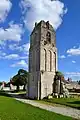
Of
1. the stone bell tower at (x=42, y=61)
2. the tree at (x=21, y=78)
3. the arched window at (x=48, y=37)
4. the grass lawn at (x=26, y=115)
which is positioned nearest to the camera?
the grass lawn at (x=26, y=115)

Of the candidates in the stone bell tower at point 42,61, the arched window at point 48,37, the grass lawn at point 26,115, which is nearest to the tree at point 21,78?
the stone bell tower at point 42,61

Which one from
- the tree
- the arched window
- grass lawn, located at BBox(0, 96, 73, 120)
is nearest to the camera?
grass lawn, located at BBox(0, 96, 73, 120)

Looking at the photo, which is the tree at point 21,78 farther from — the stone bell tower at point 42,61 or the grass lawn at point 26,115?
the grass lawn at point 26,115

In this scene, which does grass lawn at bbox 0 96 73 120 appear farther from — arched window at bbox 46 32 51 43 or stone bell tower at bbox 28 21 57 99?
arched window at bbox 46 32 51 43

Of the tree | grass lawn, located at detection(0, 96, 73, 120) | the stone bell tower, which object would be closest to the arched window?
the stone bell tower

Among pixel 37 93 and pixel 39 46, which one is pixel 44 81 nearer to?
pixel 37 93

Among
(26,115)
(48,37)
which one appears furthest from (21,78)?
(26,115)

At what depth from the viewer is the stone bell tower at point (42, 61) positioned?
48.0 m

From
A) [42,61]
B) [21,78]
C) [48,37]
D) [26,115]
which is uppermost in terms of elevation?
[48,37]

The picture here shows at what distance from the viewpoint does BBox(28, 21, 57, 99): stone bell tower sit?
48.0 m

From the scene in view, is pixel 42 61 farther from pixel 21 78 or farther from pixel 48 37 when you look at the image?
pixel 21 78

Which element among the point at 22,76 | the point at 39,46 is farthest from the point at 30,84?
the point at 22,76

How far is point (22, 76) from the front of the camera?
86438 millimetres

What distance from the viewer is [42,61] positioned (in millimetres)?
48844
